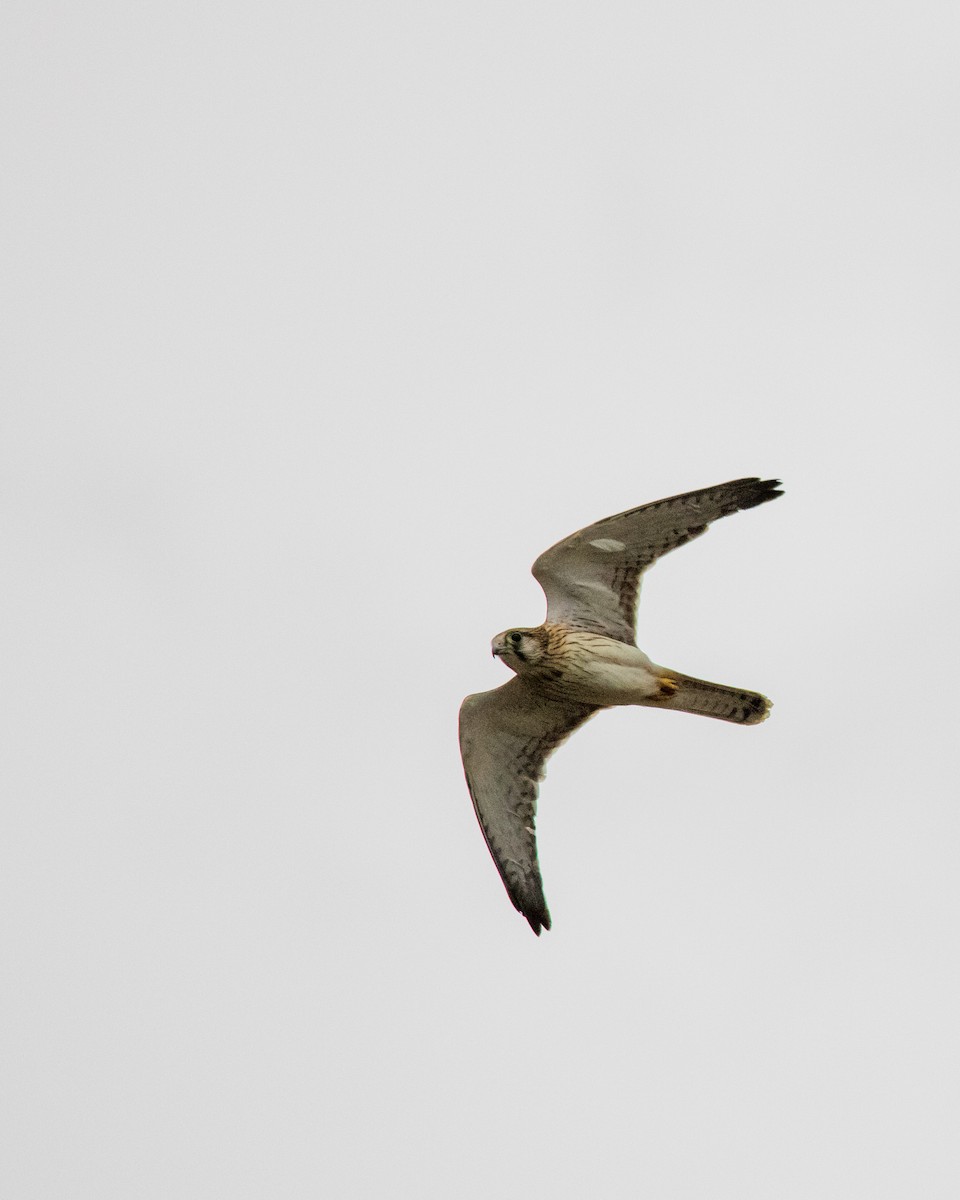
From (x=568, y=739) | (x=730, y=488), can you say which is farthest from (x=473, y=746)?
(x=730, y=488)

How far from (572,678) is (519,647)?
19.7 inches

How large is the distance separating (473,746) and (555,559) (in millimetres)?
1759

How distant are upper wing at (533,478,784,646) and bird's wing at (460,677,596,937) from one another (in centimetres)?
78

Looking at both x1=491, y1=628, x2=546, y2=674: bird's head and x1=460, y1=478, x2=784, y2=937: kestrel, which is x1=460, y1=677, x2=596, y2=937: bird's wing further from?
x1=491, y1=628, x2=546, y2=674: bird's head

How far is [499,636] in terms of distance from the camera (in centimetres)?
1472

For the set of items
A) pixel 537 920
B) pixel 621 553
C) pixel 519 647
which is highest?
pixel 621 553

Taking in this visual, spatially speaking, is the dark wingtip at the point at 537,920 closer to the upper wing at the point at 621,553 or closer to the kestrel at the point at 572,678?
the kestrel at the point at 572,678

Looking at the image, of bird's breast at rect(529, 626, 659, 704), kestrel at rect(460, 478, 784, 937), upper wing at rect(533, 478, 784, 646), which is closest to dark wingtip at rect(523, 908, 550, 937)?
kestrel at rect(460, 478, 784, 937)

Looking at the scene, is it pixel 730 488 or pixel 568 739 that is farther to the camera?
pixel 568 739

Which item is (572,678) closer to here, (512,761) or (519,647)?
(519,647)

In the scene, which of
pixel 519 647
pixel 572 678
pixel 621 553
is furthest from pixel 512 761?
pixel 621 553

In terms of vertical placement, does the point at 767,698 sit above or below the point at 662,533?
below

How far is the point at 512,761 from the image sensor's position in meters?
15.5

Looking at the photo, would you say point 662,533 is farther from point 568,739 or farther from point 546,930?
point 546,930
